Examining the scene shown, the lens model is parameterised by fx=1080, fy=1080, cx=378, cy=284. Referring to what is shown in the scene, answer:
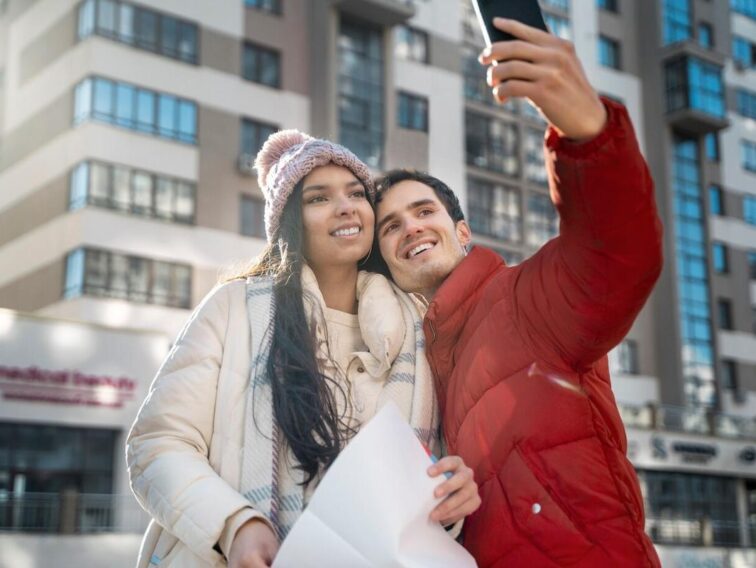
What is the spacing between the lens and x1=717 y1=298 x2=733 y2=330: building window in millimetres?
47438

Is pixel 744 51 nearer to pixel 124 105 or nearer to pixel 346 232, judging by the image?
pixel 124 105

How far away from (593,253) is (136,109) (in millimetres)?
29768

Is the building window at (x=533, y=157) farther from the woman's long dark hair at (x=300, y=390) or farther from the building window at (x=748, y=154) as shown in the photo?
the woman's long dark hair at (x=300, y=390)

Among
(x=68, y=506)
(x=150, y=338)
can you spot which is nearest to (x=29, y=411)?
(x=150, y=338)

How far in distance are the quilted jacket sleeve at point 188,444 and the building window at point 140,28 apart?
29.2 metres

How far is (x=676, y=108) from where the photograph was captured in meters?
46.6

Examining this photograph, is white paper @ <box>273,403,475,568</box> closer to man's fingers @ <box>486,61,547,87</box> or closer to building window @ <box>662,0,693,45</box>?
man's fingers @ <box>486,61,547,87</box>

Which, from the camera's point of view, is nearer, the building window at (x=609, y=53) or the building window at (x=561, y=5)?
the building window at (x=561, y=5)

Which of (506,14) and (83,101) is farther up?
(83,101)

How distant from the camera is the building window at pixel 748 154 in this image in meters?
50.2

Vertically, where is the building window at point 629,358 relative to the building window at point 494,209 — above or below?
below

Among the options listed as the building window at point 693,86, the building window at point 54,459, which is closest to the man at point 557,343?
the building window at point 54,459

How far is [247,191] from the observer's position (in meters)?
33.3

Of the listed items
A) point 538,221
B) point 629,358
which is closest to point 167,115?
point 538,221
